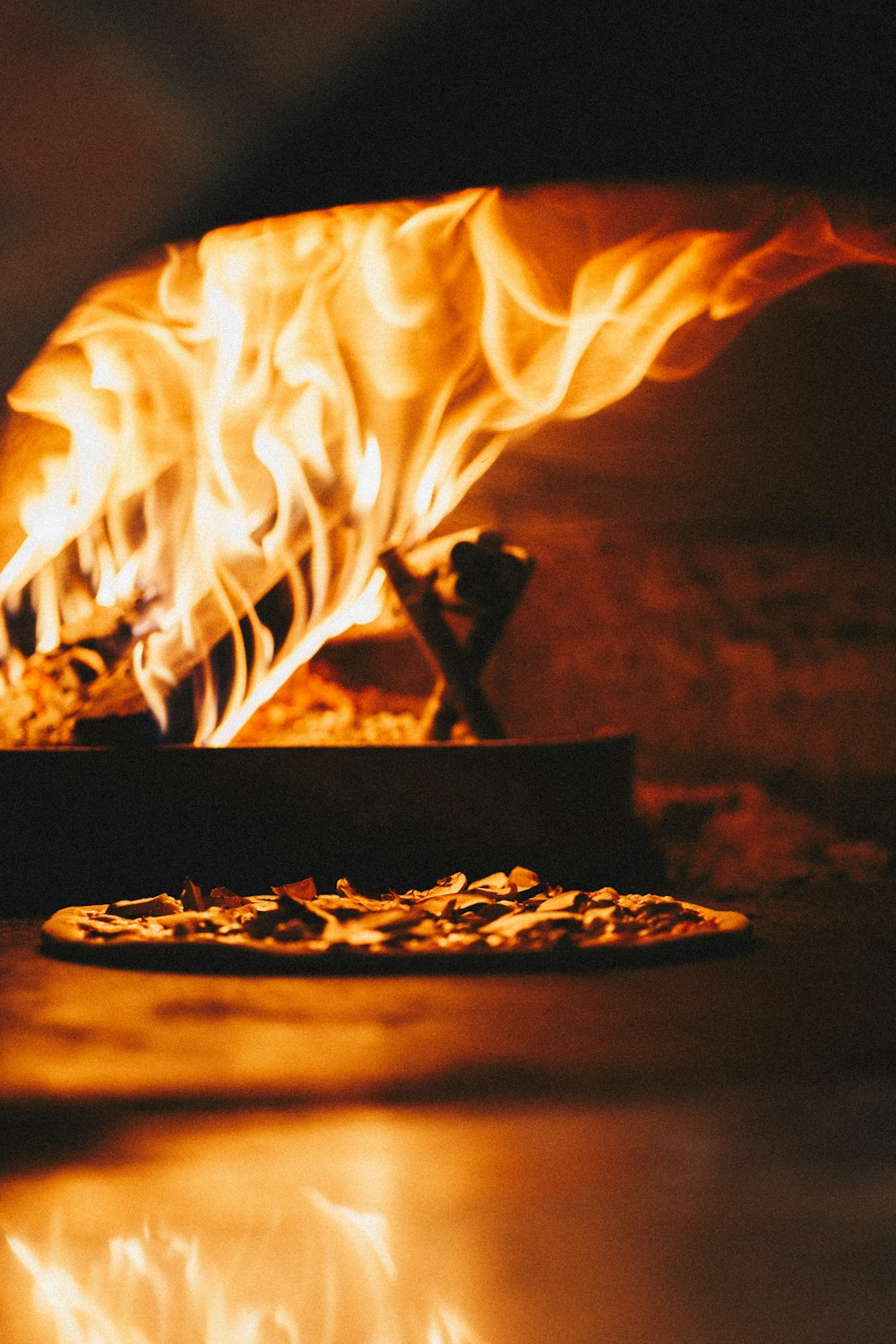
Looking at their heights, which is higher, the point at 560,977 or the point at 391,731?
the point at 391,731

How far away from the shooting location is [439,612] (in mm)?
3344

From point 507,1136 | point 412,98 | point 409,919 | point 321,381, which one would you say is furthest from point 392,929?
point 412,98

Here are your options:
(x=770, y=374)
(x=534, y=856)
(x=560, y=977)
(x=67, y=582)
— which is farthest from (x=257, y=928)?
(x=770, y=374)

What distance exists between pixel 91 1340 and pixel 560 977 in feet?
4.33

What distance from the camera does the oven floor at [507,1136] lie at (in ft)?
3.64

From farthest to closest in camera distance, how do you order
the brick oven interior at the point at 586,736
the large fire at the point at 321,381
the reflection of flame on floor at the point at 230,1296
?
the large fire at the point at 321,381, the brick oven interior at the point at 586,736, the reflection of flame on floor at the point at 230,1296

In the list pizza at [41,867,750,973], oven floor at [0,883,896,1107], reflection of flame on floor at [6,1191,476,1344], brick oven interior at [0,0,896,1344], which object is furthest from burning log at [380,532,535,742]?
reflection of flame on floor at [6,1191,476,1344]

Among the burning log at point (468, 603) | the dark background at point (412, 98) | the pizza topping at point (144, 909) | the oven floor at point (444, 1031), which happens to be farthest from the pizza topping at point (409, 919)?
the dark background at point (412, 98)

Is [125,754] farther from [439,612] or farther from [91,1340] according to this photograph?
[91,1340]

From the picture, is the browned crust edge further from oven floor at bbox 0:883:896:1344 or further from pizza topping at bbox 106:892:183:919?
pizza topping at bbox 106:892:183:919

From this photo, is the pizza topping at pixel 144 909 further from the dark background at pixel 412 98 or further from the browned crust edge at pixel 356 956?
the dark background at pixel 412 98

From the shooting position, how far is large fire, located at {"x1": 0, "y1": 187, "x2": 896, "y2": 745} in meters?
3.50

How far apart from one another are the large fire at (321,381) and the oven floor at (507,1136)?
142 centimetres

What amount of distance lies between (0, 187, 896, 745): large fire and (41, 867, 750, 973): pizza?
0.75 m
